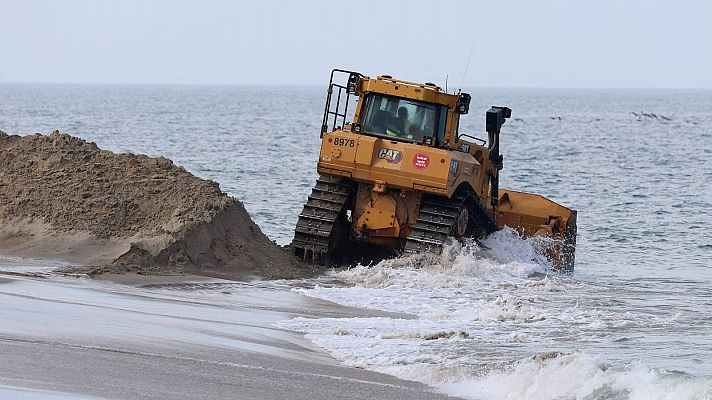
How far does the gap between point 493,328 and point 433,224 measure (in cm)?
393

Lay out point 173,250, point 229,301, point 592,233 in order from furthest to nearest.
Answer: point 592,233, point 173,250, point 229,301

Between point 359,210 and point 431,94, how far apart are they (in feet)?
5.78

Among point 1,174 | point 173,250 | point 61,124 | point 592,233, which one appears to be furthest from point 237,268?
point 61,124

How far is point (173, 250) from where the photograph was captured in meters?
13.9

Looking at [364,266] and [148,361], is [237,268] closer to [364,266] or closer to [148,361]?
[364,266]

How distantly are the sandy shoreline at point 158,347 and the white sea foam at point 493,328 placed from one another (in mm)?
457

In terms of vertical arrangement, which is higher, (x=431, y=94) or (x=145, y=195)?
(x=431, y=94)

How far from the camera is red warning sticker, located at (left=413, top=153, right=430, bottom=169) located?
49.8 ft

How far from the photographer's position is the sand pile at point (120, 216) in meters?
13.8

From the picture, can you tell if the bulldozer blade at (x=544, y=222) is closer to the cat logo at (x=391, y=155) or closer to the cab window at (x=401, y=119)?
the cab window at (x=401, y=119)

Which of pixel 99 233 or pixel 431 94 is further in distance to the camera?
pixel 431 94

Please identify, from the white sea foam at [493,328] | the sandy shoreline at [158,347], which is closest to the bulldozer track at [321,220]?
the white sea foam at [493,328]

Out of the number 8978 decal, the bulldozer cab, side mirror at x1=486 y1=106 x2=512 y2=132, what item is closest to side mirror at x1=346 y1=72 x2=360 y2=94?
the bulldozer cab

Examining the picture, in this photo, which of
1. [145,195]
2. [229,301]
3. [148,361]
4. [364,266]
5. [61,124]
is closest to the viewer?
[148,361]
